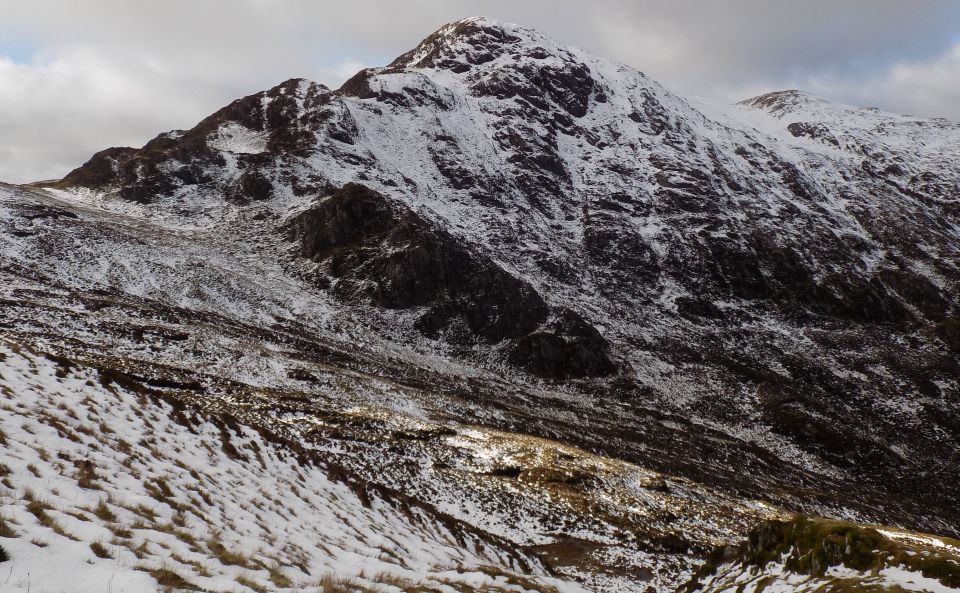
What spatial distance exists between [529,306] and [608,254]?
37417 millimetres

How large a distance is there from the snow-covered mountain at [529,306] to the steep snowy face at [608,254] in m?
0.67

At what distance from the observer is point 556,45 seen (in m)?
200

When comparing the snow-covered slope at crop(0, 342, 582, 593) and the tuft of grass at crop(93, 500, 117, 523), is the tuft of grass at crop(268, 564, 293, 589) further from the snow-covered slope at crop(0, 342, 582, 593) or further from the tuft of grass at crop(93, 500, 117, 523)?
the tuft of grass at crop(93, 500, 117, 523)

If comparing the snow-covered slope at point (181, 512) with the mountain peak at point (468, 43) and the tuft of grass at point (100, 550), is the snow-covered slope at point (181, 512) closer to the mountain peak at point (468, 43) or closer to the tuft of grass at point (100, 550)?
the tuft of grass at point (100, 550)

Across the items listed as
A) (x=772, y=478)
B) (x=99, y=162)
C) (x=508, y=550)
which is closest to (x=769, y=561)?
(x=508, y=550)

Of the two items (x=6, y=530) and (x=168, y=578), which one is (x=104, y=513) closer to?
(x=6, y=530)

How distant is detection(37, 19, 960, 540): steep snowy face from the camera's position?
217ft

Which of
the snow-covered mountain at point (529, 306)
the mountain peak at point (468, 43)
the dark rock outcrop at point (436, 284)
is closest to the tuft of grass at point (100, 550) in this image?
the snow-covered mountain at point (529, 306)

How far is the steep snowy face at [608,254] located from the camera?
6625cm

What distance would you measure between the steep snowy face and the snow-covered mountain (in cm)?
67

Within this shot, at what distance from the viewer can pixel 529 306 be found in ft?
269

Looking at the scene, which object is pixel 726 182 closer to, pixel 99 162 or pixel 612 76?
pixel 612 76

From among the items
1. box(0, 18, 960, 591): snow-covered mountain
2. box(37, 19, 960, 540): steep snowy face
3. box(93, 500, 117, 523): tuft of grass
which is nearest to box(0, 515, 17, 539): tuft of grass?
A: box(93, 500, 117, 523): tuft of grass

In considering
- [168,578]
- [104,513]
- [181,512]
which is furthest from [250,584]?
[181,512]
